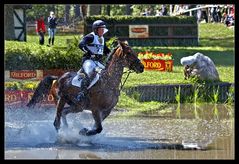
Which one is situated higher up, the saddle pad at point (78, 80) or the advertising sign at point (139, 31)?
the advertising sign at point (139, 31)

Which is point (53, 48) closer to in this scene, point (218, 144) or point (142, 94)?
point (142, 94)

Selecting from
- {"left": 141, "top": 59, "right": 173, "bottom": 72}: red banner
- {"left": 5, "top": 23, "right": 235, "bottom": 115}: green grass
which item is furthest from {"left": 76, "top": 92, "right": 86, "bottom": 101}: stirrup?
{"left": 141, "top": 59, "right": 173, "bottom": 72}: red banner

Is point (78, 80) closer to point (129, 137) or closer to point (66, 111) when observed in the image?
point (66, 111)

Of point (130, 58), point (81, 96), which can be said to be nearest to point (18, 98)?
point (81, 96)

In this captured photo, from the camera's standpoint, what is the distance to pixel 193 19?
31.8 metres

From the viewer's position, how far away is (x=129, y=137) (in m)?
13.1

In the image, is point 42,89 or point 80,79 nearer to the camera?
point 80,79

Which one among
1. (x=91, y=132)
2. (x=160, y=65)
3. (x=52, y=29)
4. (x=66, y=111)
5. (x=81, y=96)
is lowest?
(x=91, y=132)

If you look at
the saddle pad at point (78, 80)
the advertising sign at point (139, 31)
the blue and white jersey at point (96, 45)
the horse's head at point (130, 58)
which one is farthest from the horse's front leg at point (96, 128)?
the advertising sign at point (139, 31)

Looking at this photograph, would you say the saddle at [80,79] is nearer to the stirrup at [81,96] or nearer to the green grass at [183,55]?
the stirrup at [81,96]

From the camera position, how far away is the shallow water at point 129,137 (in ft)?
37.0

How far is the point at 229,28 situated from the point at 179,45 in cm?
333

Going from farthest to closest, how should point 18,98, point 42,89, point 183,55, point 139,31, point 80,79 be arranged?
point 139,31 < point 183,55 < point 18,98 < point 42,89 < point 80,79
